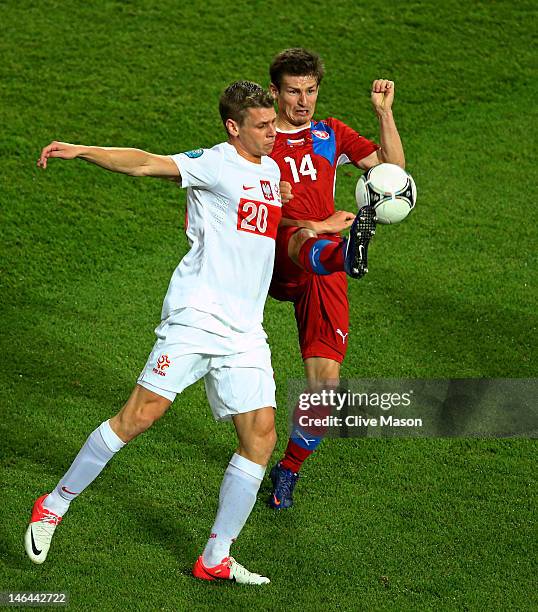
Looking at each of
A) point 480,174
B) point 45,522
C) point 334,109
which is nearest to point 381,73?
point 334,109

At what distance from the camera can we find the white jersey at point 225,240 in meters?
5.43

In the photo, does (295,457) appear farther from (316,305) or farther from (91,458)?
(91,458)

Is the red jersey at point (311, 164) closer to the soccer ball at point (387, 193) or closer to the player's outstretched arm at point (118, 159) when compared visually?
the soccer ball at point (387, 193)

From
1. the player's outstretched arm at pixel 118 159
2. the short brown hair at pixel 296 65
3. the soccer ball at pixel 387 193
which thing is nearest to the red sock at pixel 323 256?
the soccer ball at pixel 387 193

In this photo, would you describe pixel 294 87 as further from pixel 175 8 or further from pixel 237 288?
pixel 175 8

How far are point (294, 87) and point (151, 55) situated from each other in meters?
5.62

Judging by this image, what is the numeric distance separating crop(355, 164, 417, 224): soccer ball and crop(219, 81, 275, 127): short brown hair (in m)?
0.63

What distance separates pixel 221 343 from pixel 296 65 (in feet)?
5.67

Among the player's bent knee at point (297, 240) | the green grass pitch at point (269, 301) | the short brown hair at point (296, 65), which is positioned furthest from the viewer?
the short brown hair at point (296, 65)

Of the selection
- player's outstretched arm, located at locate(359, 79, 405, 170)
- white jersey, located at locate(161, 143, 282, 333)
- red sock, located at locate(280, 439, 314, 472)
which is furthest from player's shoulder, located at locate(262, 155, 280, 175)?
red sock, located at locate(280, 439, 314, 472)

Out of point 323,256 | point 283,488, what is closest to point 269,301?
point 283,488

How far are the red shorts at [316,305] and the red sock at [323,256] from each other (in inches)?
16.3

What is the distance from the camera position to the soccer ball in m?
5.51

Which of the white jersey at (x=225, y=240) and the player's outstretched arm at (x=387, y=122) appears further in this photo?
the player's outstretched arm at (x=387, y=122)
